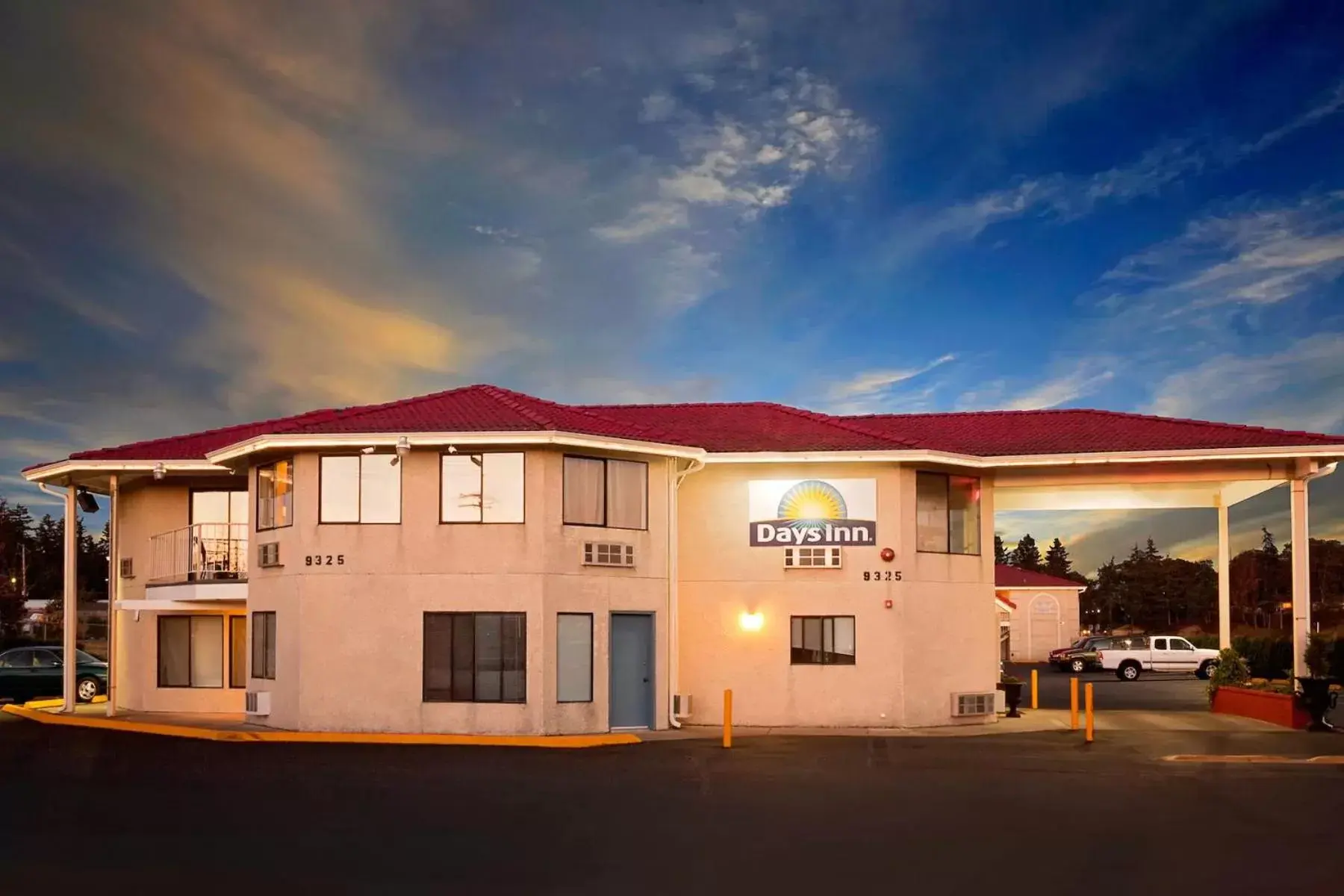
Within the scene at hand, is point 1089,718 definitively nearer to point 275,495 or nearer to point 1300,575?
point 1300,575

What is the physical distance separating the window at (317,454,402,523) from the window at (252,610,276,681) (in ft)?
8.50

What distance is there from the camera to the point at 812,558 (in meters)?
27.4

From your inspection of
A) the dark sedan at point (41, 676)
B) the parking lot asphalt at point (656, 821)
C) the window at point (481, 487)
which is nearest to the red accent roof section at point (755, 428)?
the window at point (481, 487)

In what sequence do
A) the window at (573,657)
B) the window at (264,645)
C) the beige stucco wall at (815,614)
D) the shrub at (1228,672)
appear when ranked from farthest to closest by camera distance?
1. the shrub at (1228,672)
2. the beige stucco wall at (815,614)
3. the window at (264,645)
4. the window at (573,657)

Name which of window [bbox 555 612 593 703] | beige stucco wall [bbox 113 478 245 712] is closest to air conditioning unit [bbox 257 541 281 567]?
beige stucco wall [bbox 113 478 245 712]

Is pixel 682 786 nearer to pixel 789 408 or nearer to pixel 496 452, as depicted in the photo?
pixel 496 452

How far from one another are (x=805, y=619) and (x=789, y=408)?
5.90 meters

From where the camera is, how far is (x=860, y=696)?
2697 centimetres

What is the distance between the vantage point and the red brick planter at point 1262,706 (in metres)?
27.1

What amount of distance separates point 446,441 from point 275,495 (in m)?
4.29

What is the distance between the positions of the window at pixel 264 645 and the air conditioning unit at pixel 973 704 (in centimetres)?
1349

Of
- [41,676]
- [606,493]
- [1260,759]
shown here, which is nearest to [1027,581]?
[606,493]

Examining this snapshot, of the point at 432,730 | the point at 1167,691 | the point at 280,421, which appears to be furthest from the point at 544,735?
the point at 1167,691

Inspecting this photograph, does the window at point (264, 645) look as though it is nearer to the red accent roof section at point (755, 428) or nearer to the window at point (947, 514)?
the red accent roof section at point (755, 428)
